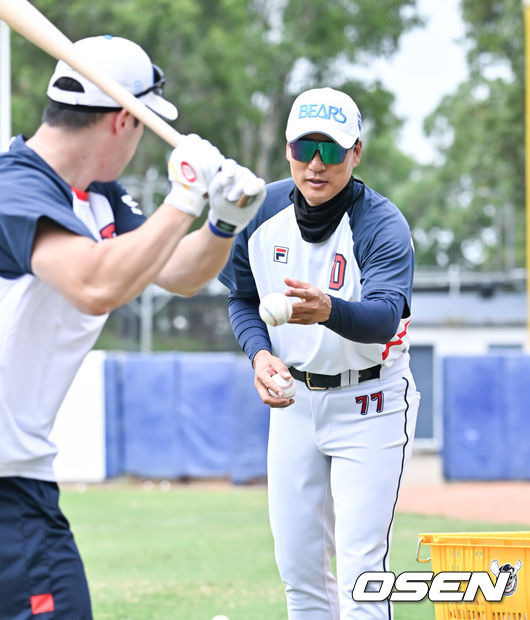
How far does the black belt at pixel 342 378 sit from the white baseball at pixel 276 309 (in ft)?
2.47

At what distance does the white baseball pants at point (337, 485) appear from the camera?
4.02 meters

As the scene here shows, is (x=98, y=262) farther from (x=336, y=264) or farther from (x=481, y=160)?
(x=481, y=160)

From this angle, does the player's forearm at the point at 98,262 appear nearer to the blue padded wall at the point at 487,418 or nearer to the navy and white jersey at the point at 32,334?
the navy and white jersey at the point at 32,334

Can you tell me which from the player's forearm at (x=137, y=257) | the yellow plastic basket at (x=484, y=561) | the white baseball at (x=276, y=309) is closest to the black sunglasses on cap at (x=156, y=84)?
the player's forearm at (x=137, y=257)

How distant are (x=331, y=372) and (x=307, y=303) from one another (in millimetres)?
606

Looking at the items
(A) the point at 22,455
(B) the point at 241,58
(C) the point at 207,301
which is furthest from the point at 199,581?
(B) the point at 241,58

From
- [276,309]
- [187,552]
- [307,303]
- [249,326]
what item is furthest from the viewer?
[187,552]

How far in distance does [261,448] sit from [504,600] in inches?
472

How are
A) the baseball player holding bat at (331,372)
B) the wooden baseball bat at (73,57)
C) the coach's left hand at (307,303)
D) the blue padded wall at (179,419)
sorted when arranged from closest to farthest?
the wooden baseball bat at (73,57)
the coach's left hand at (307,303)
the baseball player holding bat at (331,372)
the blue padded wall at (179,419)

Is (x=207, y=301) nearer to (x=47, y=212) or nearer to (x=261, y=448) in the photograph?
(x=261, y=448)

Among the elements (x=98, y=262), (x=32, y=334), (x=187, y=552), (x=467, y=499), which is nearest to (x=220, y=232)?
(x=98, y=262)

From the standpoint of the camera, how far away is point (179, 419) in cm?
1620

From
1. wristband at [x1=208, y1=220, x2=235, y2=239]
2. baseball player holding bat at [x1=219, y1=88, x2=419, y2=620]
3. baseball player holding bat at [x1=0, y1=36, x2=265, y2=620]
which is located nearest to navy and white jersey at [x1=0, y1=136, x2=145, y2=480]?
baseball player holding bat at [x1=0, y1=36, x2=265, y2=620]

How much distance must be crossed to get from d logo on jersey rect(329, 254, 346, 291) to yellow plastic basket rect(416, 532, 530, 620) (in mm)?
1070
